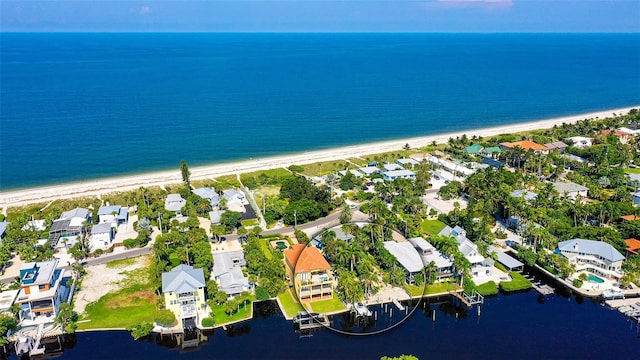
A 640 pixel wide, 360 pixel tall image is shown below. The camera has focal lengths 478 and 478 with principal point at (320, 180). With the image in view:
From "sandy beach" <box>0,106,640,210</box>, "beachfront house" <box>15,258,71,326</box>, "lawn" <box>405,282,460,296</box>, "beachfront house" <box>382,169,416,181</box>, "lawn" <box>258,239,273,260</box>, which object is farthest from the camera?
"beachfront house" <box>382,169,416,181</box>

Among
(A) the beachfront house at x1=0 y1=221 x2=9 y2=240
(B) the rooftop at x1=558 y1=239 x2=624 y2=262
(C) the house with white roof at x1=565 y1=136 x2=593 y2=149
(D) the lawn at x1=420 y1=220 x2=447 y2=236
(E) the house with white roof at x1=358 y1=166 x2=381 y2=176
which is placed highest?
(C) the house with white roof at x1=565 y1=136 x2=593 y2=149

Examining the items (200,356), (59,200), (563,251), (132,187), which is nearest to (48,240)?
(59,200)

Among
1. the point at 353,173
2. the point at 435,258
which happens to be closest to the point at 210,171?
the point at 353,173

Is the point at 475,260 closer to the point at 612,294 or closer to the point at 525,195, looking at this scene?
the point at 612,294

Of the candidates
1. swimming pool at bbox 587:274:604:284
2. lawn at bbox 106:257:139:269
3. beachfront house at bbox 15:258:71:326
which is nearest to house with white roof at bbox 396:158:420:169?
swimming pool at bbox 587:274:604:284

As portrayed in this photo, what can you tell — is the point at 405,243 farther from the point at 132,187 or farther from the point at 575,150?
the point at 575,150

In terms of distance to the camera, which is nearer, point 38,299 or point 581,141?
point 38,299

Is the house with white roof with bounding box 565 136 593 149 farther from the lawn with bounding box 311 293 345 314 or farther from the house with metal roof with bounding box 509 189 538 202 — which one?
the lawn with bounding box 311 293 345 314
